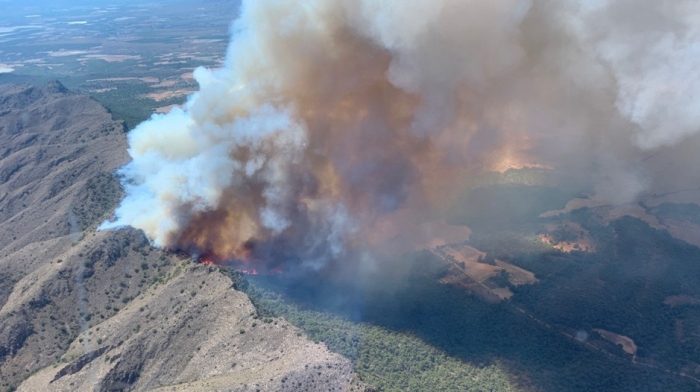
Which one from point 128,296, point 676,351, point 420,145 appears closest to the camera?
point 676,351

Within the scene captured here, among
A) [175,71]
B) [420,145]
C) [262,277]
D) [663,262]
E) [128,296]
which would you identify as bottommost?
[128,296]

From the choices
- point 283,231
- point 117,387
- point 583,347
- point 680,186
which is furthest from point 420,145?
point 117,387

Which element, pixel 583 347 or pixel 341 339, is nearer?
pixel 341 339

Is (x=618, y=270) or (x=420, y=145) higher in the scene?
(x=420, y=145)

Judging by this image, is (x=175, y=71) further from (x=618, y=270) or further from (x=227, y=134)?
(x=618, y=270)

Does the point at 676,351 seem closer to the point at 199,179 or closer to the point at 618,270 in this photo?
the point at 618,270

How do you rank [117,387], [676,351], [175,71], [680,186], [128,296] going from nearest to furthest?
1. [117,387]
2. [676,351]
3. [128,296]
4. [680,186]
5. [175,71]

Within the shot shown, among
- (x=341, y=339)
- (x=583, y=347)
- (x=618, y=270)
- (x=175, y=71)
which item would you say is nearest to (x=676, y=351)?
(x=583, y=347)
